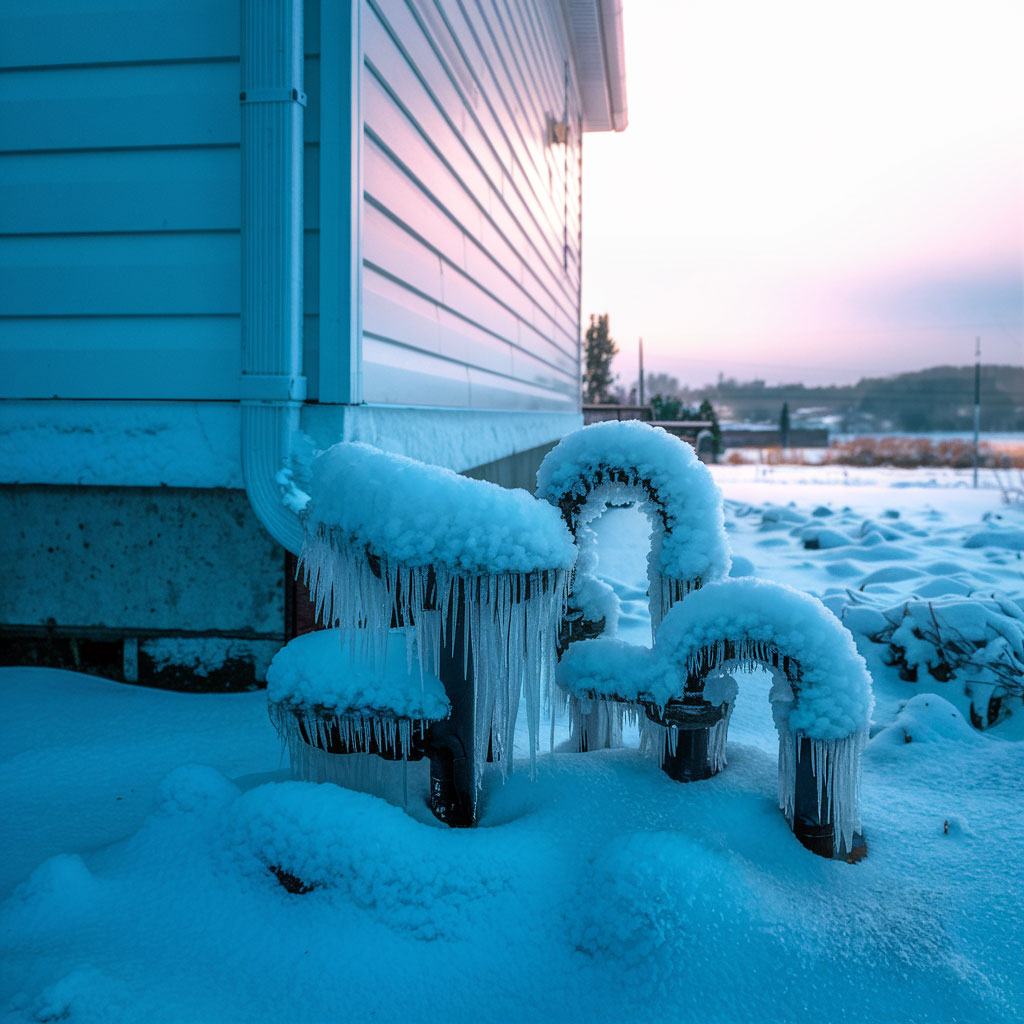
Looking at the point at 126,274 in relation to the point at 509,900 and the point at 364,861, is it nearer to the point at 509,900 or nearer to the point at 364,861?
the point at 364,861

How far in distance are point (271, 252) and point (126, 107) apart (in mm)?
780

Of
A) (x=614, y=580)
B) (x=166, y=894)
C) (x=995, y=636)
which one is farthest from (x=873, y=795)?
(x=614, y=580)

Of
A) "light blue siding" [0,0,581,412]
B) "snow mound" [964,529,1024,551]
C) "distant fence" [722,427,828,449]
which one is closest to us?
"light blue siding" [0,0,581,412]

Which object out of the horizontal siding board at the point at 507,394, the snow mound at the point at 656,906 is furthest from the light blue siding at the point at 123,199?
the horizontal siding board at the point at 507,394

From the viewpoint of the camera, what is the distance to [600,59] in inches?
360

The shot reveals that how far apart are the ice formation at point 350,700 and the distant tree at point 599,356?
4157 cm

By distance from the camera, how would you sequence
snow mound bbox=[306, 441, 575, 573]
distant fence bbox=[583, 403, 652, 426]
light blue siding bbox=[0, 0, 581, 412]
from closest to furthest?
snow mound bbox=[306, 441, 575, 573] → light blue siding bbox=[0, 0, 581, 412] → distant fence bbox=[583, 403, 652, 426]

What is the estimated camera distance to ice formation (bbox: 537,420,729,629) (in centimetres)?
197

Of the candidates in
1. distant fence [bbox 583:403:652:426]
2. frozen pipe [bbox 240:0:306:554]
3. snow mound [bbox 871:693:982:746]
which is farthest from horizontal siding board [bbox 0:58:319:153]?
distant fence [bbox 583:403:652:426]

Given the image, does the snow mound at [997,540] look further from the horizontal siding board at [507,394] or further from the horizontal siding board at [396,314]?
the horizontal siding board at [396,314]

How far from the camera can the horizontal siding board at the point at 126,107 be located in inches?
A: 96.4

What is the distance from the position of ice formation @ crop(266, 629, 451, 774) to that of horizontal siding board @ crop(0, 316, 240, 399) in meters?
1.17

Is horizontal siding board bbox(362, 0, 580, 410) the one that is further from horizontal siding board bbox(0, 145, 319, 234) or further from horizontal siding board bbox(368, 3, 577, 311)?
horizontal siding board bbox(0, 145, 319, 234)

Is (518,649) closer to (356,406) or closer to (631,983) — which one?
(631,983)
